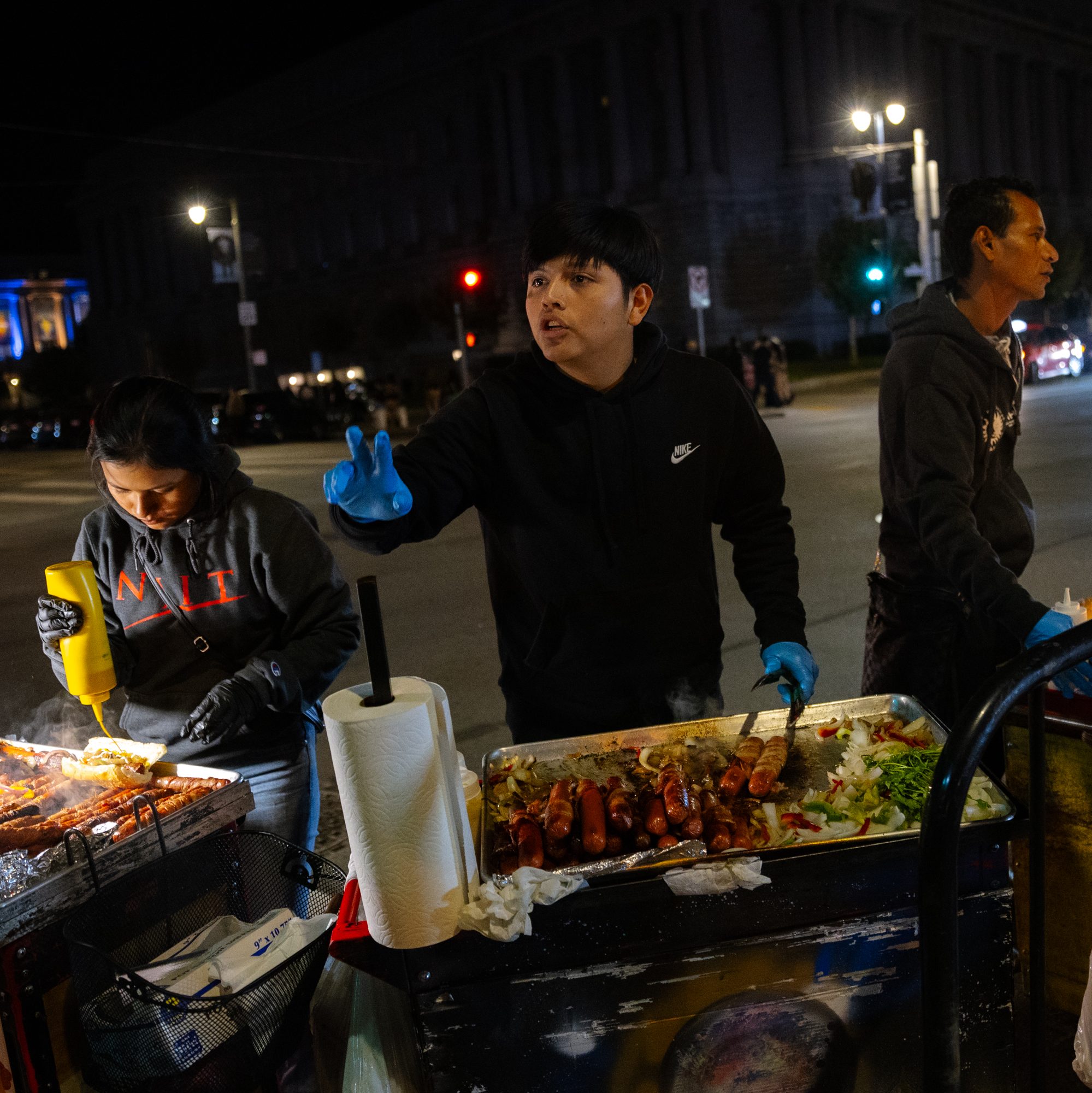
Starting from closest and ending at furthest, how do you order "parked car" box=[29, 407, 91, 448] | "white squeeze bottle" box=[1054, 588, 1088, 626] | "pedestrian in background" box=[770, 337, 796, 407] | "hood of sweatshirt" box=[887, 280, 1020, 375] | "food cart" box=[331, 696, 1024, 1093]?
"food cart" box=[331, 696, 1024, 1093] < "white squeeze bottle" box=[1054, 588, 1088, 626] < "hood of sweatshirt" box=[887, 280, 1020, 375] < "pedestrian in background" box=[770, 337, 796, 407] < "parked car" box=[29, 407, 91, 448]

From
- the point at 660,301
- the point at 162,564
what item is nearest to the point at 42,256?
the point at 660,301

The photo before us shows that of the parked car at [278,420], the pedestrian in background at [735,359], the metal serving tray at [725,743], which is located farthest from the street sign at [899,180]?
the metal serving tray at [725,743]

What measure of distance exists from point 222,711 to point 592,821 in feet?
3.86

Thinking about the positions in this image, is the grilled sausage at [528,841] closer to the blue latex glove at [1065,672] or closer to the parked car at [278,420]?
the blue latex glove at [1065,672]

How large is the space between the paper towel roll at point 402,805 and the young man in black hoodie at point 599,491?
97 centimetres

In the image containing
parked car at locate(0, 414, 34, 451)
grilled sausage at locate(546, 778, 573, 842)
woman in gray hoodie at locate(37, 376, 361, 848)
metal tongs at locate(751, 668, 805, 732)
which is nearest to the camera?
grilled sausage at locate(546, 778, 573, 842)

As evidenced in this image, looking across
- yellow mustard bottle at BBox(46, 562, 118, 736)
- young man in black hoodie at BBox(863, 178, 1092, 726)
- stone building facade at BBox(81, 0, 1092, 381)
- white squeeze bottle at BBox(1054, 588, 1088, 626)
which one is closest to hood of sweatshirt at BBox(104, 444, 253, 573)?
yellow mustard bottle at BBox(46, 562, 118, 736)

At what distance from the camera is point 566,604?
304 centimetres

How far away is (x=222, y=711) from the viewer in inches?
118

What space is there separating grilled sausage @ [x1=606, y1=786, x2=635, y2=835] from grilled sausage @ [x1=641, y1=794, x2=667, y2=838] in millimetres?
28

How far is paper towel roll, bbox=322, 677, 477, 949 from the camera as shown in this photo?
189 cm

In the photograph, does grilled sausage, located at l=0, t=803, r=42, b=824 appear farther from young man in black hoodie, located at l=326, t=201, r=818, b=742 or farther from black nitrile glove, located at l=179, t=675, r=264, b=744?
young man in black hoodie, located at l=326, t=201, r=818, b=742

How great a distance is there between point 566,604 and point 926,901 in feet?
4.63

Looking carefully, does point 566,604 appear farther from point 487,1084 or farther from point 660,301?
point 660,301
